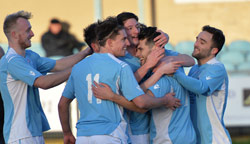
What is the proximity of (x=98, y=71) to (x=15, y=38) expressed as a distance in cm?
116

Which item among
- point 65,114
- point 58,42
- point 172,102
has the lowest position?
point 58,42

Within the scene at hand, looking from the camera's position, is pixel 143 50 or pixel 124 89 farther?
pixel 143 50

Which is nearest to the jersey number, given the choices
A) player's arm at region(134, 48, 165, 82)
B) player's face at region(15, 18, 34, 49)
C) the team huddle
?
the team huddle

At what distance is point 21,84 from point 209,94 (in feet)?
6.40

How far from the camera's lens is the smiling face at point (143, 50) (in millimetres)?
4934

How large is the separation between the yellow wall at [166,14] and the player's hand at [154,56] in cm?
816

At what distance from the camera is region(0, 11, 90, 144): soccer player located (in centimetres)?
494

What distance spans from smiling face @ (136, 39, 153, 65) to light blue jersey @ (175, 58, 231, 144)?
60 cm

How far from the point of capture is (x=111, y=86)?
445 centimetres

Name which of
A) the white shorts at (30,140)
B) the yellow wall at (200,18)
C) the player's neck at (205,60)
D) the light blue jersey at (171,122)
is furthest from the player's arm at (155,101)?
the yellow wall at (200,18)

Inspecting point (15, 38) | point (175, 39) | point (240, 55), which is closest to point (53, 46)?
point (175, 39)

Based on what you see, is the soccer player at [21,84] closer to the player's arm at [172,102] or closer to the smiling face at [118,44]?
the smiling face at [118,44]

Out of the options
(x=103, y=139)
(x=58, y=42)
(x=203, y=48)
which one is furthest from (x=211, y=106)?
(x=58, y=42)

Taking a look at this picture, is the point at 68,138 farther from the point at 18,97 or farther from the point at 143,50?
the point at 143,50
